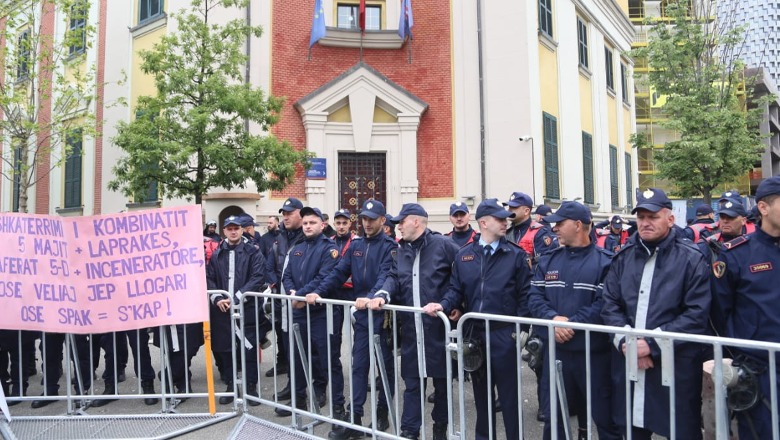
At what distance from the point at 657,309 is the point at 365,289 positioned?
2932 mm

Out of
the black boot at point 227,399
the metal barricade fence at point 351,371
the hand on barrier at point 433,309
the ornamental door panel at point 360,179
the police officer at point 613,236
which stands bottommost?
the black boot at point 227,399

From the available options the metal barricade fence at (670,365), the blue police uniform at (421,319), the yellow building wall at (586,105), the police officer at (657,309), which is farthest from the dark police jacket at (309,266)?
the yellow building wall at (586,105)

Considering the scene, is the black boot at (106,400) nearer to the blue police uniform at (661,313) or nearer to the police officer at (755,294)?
the blue police uniform at (661,313)

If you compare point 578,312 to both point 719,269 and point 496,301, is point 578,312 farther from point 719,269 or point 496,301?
point 719,269

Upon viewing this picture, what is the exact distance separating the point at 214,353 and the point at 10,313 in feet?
7.33

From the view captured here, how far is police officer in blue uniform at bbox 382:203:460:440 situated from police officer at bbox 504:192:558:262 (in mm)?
2444

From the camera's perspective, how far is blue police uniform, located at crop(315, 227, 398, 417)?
5.31 m

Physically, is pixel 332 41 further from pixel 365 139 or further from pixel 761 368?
pixel 761 368

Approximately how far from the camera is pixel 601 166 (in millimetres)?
23719

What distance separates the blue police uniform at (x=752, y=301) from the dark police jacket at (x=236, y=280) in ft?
15.4

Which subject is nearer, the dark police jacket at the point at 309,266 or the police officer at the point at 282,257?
the dark police jacket at the point at 309,266

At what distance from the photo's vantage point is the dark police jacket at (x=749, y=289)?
321 cm

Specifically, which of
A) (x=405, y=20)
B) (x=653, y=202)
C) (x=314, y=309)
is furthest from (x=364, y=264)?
(x=405, y=20)

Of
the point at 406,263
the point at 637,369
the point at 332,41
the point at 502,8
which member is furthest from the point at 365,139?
the point at 637,369
